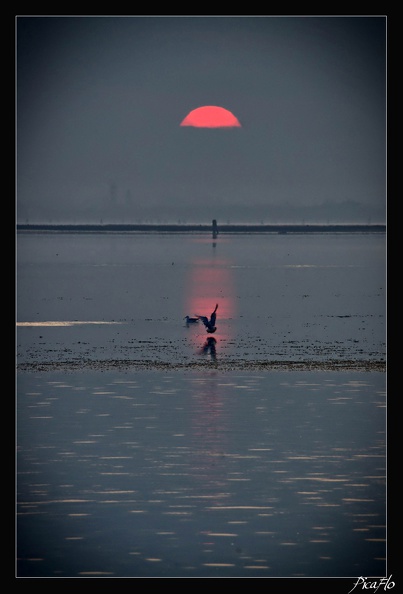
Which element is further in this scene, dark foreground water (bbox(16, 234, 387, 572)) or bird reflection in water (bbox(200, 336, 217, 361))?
bird reflection in water (bbox(200, 336, 217, 361))

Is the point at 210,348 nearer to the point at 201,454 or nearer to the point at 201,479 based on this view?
the point at 201,454

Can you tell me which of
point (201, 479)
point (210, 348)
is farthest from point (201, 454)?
point (210, 348)

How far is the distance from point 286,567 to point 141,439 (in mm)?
6910

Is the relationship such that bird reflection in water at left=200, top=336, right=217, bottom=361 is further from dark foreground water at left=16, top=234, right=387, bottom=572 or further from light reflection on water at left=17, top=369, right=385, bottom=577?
light reflection on water at left=17, top=369, right=385, bottom=577

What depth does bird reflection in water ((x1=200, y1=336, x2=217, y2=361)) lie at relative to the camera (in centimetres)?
3454

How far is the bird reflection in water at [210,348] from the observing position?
34537mm

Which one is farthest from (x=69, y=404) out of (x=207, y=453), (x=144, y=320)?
(x=144, y=320)

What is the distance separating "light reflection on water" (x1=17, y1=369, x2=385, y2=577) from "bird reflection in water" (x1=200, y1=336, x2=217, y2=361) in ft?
21.2

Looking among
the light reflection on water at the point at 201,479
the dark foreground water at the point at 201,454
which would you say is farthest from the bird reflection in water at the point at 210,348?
the light reflection on water at the point at 201,479

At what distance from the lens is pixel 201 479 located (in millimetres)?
19109

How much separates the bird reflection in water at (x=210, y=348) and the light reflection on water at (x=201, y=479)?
6472 millimetres

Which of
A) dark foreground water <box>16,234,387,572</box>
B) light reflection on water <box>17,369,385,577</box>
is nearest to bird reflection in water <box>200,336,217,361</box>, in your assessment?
dark foreground water <box>16,234,387,572</box>

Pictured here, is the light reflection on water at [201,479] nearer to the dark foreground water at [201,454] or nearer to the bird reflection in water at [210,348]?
the dark foreground water at [201,454]
